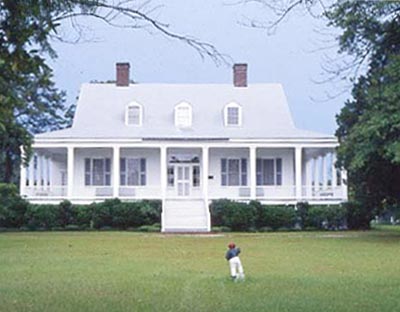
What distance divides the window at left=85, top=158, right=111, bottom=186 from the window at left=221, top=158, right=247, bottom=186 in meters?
6.42

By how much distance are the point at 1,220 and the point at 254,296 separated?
108 ft

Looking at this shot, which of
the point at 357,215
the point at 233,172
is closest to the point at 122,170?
the point at 233,172

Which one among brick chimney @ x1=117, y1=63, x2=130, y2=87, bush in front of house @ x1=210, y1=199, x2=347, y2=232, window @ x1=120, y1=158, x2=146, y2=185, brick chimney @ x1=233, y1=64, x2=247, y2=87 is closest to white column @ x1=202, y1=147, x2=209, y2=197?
bush in front of house @ x1=210, y1=199, x2=347, y2=232

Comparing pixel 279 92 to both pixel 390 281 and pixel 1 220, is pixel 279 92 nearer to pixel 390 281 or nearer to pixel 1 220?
pixel 1 220

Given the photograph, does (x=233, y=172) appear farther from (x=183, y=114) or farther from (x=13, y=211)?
(x=13, y=211)

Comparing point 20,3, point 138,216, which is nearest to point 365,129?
point 138,216

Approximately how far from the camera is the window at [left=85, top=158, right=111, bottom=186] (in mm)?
48562

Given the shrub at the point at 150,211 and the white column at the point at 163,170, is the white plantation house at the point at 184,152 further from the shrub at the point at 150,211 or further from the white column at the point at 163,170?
the shrub at the point at 150,211

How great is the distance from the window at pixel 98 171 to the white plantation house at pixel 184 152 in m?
0.06

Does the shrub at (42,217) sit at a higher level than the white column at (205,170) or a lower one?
lower

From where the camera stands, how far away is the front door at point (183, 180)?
4806 centimetres

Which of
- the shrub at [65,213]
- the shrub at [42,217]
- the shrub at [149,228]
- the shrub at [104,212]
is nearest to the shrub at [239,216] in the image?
the shrub at [149,228]

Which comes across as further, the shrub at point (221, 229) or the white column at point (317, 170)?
the white column at point (317, 170)

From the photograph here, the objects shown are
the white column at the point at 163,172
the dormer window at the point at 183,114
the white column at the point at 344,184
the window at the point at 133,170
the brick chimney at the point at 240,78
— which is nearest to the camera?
the white column at the point at 344,184
